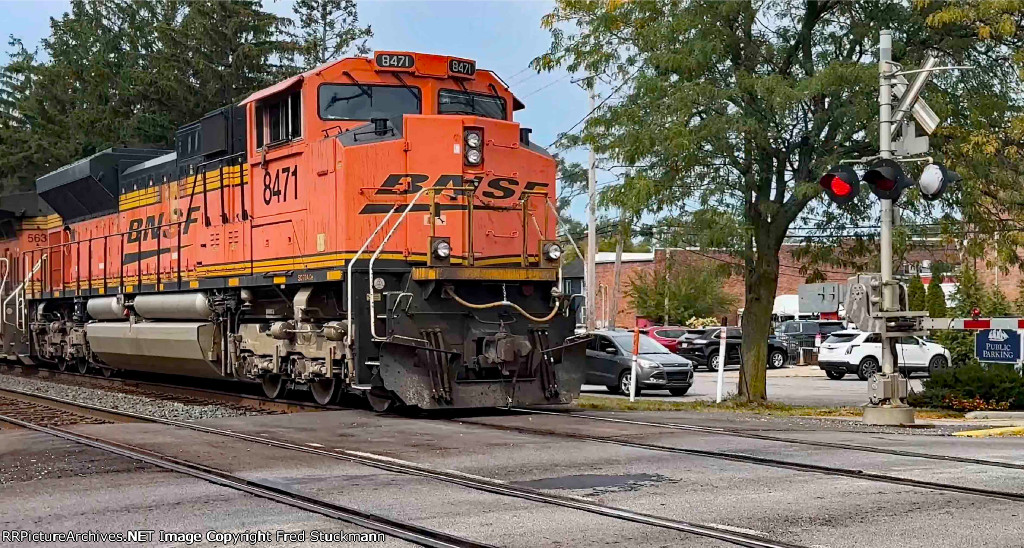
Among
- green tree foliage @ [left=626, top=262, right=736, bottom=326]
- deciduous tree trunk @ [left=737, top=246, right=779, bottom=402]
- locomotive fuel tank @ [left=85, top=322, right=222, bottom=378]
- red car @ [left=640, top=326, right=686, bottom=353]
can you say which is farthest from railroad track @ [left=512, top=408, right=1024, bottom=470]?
green tree foliage @ [left=626, top=262, right=736, bottom=326]

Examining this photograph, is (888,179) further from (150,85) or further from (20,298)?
(150,85)

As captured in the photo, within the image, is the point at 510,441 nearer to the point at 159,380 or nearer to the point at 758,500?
the point at 758,500

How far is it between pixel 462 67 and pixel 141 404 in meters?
6.67

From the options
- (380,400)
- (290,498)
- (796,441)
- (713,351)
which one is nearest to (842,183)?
(796,441)

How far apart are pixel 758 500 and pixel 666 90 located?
10.6m

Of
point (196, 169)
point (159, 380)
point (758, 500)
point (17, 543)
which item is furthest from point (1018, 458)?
point (159, 380)

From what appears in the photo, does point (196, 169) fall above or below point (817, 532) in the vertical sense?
above

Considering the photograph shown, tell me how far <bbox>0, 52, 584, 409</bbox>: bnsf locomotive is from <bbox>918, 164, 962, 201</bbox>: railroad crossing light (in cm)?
444

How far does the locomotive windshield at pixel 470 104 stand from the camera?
14227 mm

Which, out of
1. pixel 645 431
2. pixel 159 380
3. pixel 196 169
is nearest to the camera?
pixel 645 431

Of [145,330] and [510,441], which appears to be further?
[145,330]

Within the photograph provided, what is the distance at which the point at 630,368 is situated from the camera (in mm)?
23094

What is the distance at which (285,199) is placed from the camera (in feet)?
47.5

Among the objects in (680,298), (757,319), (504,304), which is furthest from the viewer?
(680,298)
